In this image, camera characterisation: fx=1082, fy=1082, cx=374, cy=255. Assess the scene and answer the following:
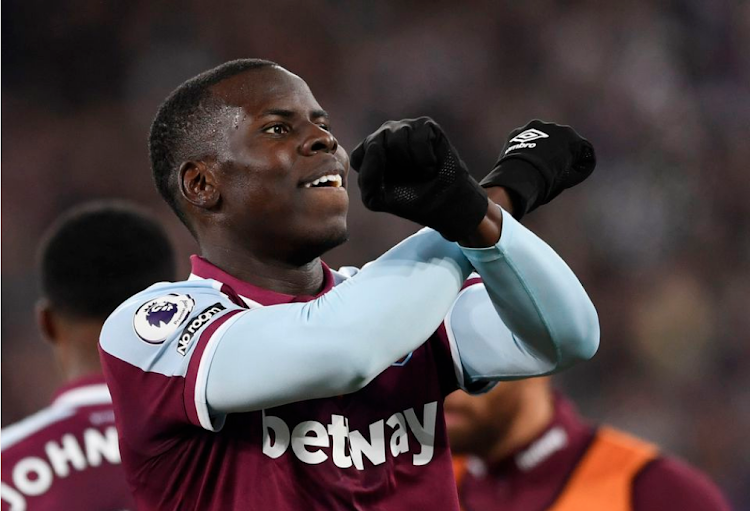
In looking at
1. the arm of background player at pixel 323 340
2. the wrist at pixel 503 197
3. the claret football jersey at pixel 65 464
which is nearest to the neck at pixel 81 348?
the claret football jersey at pixel 65 464

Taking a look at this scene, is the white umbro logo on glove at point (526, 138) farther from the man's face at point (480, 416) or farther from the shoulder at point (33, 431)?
the man's face at point (480, 416)

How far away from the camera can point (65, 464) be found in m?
2.82

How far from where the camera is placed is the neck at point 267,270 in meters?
1.92

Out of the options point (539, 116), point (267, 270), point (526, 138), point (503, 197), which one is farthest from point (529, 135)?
point (539, 116)

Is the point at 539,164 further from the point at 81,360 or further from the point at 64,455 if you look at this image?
the point at 81,360

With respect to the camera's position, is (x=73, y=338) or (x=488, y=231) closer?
(x=488, y=231)

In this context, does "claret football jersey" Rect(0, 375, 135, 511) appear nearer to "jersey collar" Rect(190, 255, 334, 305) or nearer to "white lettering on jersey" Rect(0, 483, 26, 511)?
"white lettering on jersey" Rect(0, 483, 26, 511)

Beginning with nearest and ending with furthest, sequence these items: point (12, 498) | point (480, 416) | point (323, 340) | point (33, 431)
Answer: point (323, 340), point (12, 498), point (33, 431), point (480, 416)

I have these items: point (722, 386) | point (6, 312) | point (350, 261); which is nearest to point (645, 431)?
point (722, 386)

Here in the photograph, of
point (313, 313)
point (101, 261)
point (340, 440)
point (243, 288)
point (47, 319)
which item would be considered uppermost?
point (313, 313)

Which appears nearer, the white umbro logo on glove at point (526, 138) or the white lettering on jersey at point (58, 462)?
the white umbro logo on glove at point (526, 138)

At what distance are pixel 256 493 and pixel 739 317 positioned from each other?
599 cm

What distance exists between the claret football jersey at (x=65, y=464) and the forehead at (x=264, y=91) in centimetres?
131

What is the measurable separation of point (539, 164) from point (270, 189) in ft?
1.49
